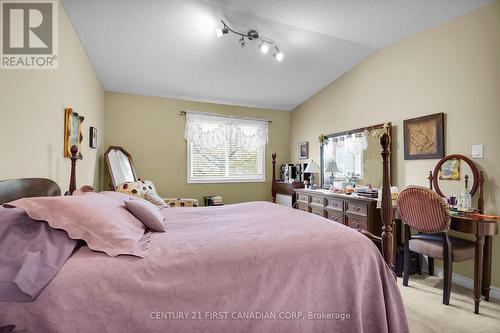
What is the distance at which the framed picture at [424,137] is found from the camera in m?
2.62

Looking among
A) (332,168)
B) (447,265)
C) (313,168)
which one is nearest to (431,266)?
(447,265)

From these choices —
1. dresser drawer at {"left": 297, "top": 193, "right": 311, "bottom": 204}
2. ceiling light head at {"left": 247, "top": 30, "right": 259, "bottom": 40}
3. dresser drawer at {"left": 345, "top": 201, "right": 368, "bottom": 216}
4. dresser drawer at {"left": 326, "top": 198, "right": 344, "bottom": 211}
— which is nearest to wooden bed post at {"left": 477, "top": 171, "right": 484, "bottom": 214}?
dresser drawer at {"left": 345, "top": 201, "right": 368, "bottom": 216}

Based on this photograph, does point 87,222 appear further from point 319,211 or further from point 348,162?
point 348,162

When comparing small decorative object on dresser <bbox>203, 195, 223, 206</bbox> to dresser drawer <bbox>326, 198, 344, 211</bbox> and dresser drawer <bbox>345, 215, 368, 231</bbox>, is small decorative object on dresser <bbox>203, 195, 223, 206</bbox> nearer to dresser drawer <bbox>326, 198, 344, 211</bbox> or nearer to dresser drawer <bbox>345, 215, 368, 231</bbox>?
dresser drawer <bbox>326, 198, 344, 211</bbox>

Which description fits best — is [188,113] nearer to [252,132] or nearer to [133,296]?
[252,132]

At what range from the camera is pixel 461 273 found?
247 centimetres

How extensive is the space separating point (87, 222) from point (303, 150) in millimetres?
4071

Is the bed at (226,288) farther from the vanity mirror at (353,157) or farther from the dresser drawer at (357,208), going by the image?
the vanity mirror at (353,157)

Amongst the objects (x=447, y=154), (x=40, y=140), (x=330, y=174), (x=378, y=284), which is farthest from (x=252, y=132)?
(x=378, y=284)

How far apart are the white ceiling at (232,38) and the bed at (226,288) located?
2007mm

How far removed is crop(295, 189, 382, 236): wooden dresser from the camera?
286 cm

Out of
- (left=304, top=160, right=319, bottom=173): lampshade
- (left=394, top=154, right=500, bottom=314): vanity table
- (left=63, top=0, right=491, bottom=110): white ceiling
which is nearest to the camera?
(left=394, top=154, right=500, bottom=314): vanity table

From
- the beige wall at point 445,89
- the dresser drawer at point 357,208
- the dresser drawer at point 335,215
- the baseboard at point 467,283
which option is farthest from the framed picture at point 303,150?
the baseboard at point 467,283

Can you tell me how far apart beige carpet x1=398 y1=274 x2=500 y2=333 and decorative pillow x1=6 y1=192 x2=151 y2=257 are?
1994 millimetres
